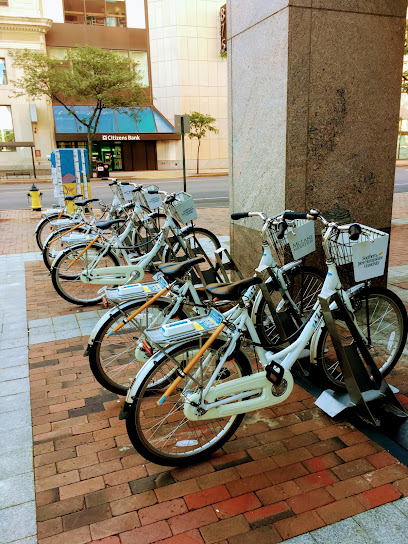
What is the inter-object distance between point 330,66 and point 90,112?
3268cm

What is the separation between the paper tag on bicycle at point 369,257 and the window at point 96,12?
39350mm

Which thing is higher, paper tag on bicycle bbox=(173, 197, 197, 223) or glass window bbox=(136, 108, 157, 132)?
glass window bbox=(136, 108, 157, 132)

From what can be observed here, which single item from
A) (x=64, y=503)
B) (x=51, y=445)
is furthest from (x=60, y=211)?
(x=64, y=503)

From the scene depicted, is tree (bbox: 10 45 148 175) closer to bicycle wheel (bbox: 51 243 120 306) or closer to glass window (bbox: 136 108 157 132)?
glass window (bbox: 136 108 157 132)

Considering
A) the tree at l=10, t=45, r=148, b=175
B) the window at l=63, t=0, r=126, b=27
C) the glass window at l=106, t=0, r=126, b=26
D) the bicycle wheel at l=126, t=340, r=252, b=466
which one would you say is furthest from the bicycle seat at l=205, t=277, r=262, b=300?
the glass window at l=106, t=0, r=126, b=26

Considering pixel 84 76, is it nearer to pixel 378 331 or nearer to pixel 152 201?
pixel 152 201

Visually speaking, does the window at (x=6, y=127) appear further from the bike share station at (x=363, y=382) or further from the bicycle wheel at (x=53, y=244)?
the bike share station at (x=363, y=382)

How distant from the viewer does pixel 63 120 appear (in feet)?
114

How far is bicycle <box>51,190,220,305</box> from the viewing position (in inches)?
202

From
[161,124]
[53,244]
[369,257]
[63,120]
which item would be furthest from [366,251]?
[161,124]

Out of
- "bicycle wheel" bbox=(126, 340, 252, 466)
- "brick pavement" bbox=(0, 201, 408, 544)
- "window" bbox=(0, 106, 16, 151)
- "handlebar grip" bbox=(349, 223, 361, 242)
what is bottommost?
"brick pavement" bbox=(0, 201, 408, 544)

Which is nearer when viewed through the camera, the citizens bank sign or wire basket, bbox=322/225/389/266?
wire basket, bbox=322/225/389/266

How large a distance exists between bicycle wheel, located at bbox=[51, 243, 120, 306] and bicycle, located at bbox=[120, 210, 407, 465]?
282 cm

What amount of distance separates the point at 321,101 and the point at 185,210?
1.85 meters
